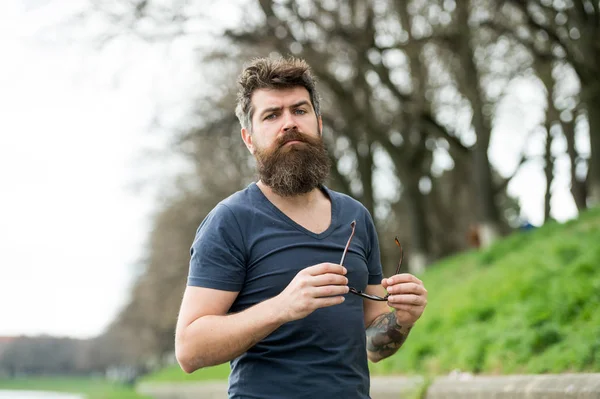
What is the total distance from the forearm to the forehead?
84 cm

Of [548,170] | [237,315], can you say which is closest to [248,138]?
[237,315]

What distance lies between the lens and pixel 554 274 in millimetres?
10250

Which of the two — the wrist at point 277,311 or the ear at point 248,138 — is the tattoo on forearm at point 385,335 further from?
the ear at point 248,138

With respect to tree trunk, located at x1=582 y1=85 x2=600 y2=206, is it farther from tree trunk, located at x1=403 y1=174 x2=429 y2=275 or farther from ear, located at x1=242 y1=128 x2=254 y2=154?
ear, located at x1=242 y1=128 x2=254 y2=154

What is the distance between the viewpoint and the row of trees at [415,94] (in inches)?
741

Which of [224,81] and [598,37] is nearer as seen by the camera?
[598,37]

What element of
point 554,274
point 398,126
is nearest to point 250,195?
point 554,274

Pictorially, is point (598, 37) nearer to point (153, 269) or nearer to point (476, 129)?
point (476, 129)

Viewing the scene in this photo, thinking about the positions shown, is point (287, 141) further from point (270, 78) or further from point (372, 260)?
point (372, 260)

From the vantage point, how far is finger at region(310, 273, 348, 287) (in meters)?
2.83

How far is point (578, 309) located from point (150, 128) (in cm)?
2093

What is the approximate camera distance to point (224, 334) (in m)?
2.99

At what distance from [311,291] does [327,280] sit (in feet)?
0.22

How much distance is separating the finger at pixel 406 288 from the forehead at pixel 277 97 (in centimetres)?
81
